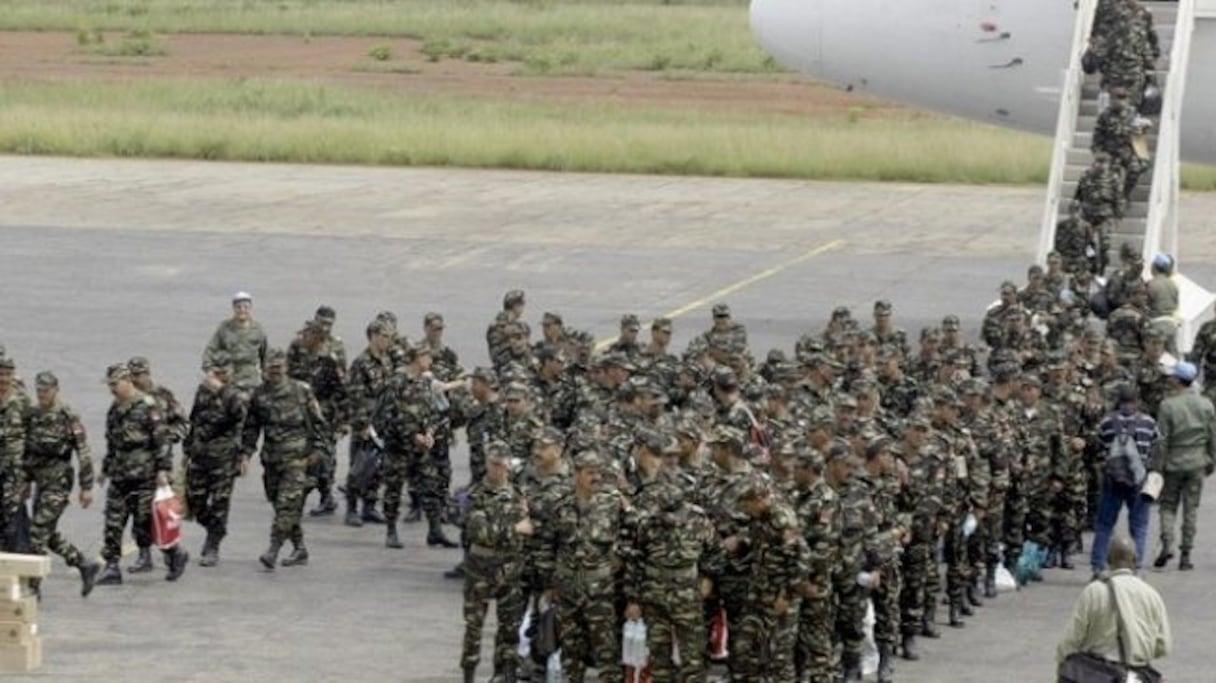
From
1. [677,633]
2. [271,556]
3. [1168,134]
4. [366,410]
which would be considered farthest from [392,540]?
[1168,134]

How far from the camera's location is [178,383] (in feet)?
96.7

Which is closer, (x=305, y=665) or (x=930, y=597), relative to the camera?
(x=305, y=665)

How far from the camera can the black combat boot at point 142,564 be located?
2128 cm

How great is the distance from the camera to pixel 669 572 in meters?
16.5

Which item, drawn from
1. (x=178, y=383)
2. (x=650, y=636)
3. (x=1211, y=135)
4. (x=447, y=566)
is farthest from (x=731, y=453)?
(x=1211, y=135)

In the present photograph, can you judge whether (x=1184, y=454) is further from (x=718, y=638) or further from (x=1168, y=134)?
(x=1168, y=134)

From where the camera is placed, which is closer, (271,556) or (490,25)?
(271,556)

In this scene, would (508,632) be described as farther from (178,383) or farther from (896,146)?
(896,146)

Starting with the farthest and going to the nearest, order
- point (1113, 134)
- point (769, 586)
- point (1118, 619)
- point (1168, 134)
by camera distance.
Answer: point (1168, 134)
point (1113, 134)
point (769, 586)
point (1118, 619)

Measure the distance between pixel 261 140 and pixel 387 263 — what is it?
15704mm

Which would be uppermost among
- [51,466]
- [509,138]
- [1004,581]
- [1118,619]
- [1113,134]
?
[1113,134]

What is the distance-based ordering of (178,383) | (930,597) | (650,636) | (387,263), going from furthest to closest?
(387,263) < (178,383) < (930,597) < (650,636)

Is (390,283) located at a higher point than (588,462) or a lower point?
lower

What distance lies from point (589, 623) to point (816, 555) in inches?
56.2
